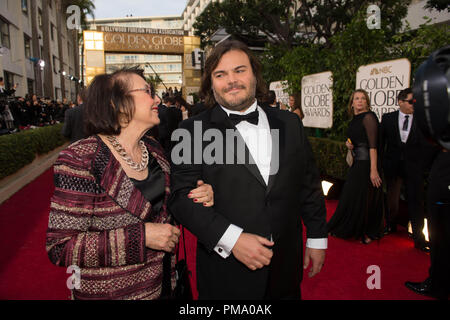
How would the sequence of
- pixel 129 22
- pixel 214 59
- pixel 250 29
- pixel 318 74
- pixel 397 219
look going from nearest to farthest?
pixel 214 59, pixel 397 219, pixel 318 74, pixel 250 29, pixel 129 22

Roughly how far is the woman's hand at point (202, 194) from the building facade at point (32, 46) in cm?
1615

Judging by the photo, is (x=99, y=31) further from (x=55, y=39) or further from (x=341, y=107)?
(x=341, y=107)

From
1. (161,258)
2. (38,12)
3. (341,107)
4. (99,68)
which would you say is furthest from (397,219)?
(99,68)

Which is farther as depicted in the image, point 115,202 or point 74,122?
point 74,122

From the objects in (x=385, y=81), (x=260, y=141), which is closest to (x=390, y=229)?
(x=385, y=81)

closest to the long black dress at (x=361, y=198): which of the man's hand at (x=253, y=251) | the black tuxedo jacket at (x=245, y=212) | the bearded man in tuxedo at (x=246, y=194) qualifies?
the bearded man in tuxedo at (x=246, y=194)

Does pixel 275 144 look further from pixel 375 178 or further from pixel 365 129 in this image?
pixel 375 178

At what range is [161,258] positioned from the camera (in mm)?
1688

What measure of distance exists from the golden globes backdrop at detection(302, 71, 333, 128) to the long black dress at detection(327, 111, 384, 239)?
246cm

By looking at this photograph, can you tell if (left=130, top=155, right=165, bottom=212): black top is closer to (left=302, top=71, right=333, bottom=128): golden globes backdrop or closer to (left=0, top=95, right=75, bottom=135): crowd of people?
(left=302, top=71, right=333, bottom=128): golden globes backdrop

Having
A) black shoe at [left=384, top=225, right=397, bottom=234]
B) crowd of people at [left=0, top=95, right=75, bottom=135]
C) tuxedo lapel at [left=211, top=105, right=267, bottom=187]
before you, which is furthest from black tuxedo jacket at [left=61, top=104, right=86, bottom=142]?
black shoe at [left=384, top=225, right=397, bottom=234]

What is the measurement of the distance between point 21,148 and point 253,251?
8838 mm

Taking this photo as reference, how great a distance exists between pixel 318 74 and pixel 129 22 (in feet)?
398

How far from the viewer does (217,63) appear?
6.54ft
